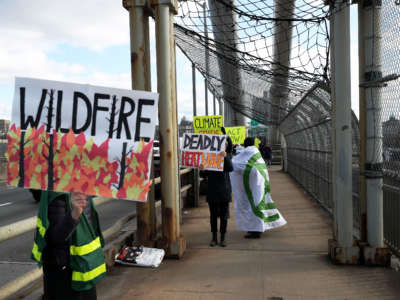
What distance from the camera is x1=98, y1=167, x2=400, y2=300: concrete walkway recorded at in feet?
12.8

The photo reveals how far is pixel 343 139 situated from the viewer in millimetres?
4703

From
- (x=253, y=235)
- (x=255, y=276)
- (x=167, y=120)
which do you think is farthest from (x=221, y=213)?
(x=167, y=120)

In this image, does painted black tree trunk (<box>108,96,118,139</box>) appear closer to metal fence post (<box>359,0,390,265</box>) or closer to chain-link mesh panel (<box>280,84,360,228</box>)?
metal fence post (<box>359,0,390,265</box>)

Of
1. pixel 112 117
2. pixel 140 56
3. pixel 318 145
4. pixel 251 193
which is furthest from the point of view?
pixel 318 145

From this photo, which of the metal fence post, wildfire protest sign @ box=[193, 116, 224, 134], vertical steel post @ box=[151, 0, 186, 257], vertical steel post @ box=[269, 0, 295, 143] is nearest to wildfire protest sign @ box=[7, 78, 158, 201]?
vertical steel post @ box=[151, 0, 186, 257]

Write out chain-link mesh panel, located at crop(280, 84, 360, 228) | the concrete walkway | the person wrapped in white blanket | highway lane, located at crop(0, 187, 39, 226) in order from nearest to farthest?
the concrete walkway, the person wrapped in white blanket, chain-link mesh panel, located at crop(280, 84, 360, 228), highway lane, located at crop(0, 187, 39, 226)

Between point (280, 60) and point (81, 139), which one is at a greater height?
point (280, 60)

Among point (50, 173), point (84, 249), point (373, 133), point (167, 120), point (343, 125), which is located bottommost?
point (84, 249)

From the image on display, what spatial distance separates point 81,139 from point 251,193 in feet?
14.3

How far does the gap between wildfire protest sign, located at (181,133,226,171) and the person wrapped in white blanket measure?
Result: 822 mm

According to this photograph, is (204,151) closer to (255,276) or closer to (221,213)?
(221,213)

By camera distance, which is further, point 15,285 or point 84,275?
point 15,285

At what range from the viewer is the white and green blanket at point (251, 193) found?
21.5 feet

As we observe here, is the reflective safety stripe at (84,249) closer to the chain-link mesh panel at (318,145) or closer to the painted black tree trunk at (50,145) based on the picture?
the painted black tree trunk at (50,145)
